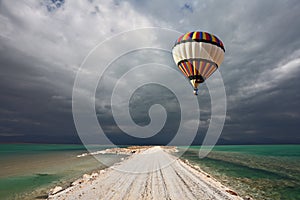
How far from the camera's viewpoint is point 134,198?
11.4 metres

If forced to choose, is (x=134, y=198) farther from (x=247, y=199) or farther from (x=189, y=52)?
(x=189, y=52)

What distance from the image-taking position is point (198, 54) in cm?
2200

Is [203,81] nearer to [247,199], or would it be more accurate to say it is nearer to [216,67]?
[216,67]

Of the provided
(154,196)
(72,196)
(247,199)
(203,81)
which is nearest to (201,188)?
(247,199)

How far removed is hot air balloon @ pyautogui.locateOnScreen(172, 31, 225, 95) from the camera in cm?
2181

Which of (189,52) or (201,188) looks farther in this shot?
(189,52)

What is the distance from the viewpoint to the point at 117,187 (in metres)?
14.0

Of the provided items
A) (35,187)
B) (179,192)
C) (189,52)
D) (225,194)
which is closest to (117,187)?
(179,192)

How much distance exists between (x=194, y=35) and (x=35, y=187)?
2287cm

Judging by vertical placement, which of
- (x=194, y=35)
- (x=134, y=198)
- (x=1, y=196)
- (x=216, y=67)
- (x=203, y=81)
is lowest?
(x=1, y=196)

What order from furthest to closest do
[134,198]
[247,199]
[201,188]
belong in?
[201,188]
[247,199]
[134,198]

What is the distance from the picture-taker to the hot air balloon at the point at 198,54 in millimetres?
21812

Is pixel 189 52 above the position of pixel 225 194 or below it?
above

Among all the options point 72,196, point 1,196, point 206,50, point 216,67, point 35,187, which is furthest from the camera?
point 216,67
